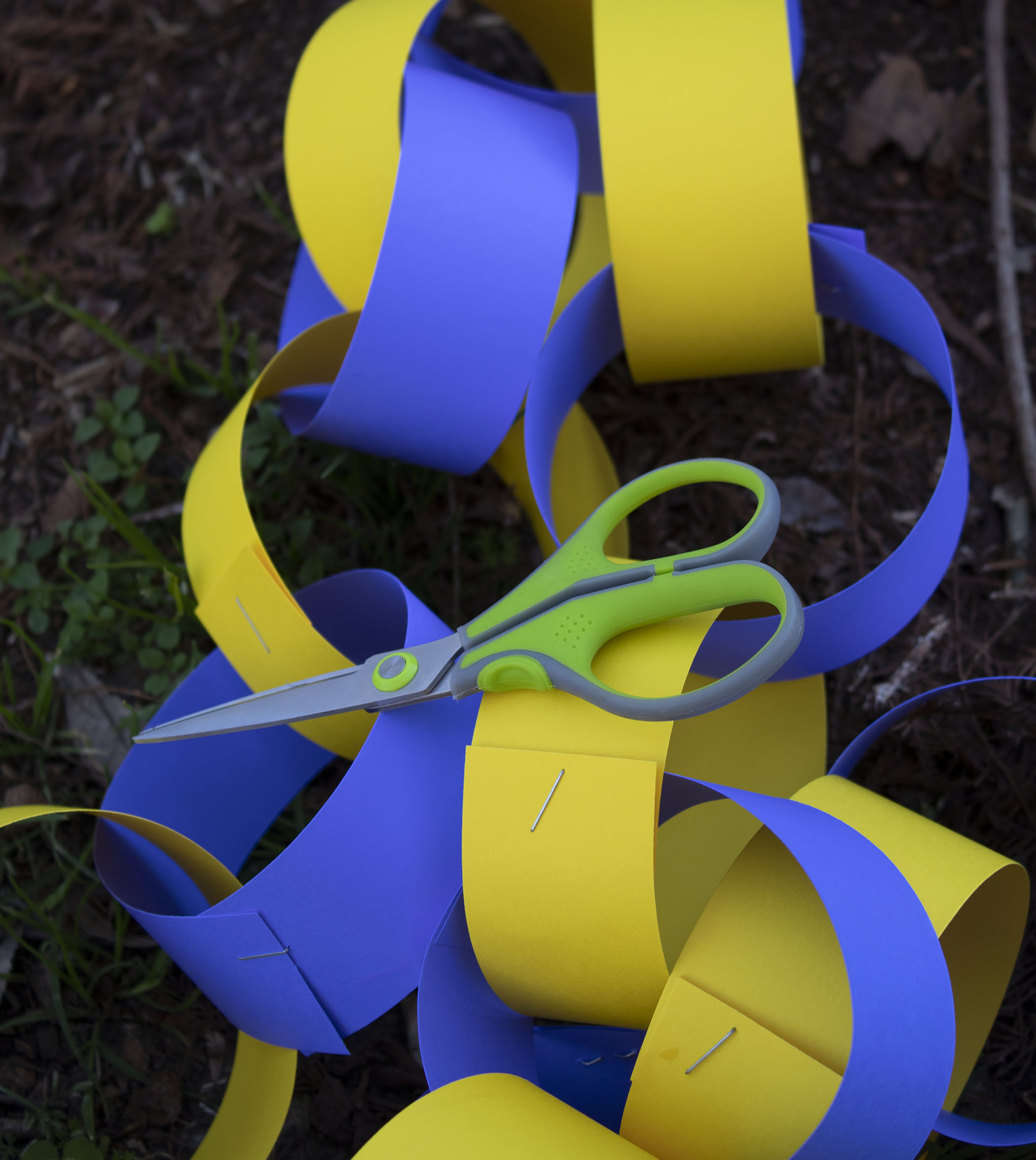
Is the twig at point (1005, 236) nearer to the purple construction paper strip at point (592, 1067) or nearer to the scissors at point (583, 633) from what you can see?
the scissors at point (583, 633)

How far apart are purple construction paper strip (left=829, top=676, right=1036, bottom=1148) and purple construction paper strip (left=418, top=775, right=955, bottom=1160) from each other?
174 millimetres

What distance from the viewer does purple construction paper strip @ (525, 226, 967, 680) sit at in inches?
49.7

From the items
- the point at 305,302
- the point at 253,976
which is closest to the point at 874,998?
the point at 253,976

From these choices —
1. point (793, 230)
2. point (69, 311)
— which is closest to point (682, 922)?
point (793, 230)

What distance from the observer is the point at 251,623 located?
51.1 inches

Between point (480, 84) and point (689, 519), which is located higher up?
point (480, 84)

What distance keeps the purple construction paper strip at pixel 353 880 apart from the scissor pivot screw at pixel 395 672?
0.05m

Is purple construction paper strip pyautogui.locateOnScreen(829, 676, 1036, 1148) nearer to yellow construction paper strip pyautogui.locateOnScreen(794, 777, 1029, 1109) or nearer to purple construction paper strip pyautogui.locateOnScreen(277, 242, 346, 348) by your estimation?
yellow construction paper strip pyautogui.locateOnScreen(794, 777, 1029, 1109)

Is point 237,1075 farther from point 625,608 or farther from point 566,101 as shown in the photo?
point 566,101

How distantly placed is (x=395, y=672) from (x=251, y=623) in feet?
0.84

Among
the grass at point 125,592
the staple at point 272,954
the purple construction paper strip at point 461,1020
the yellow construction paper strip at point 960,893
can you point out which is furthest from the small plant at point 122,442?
the yellow construction paper strip at point 960,893

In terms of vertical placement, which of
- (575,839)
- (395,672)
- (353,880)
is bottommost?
(353,880)

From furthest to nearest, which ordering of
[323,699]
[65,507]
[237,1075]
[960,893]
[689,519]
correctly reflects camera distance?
1. [65,507]
2. [689,519]
3. [237,1075]
4. [323,699]
5. [960,893]

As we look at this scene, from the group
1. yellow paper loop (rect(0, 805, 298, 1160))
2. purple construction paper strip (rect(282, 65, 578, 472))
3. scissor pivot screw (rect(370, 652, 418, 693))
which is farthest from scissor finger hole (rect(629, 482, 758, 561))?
yellow paper loop (rect(0, 805, 298, 1160))
